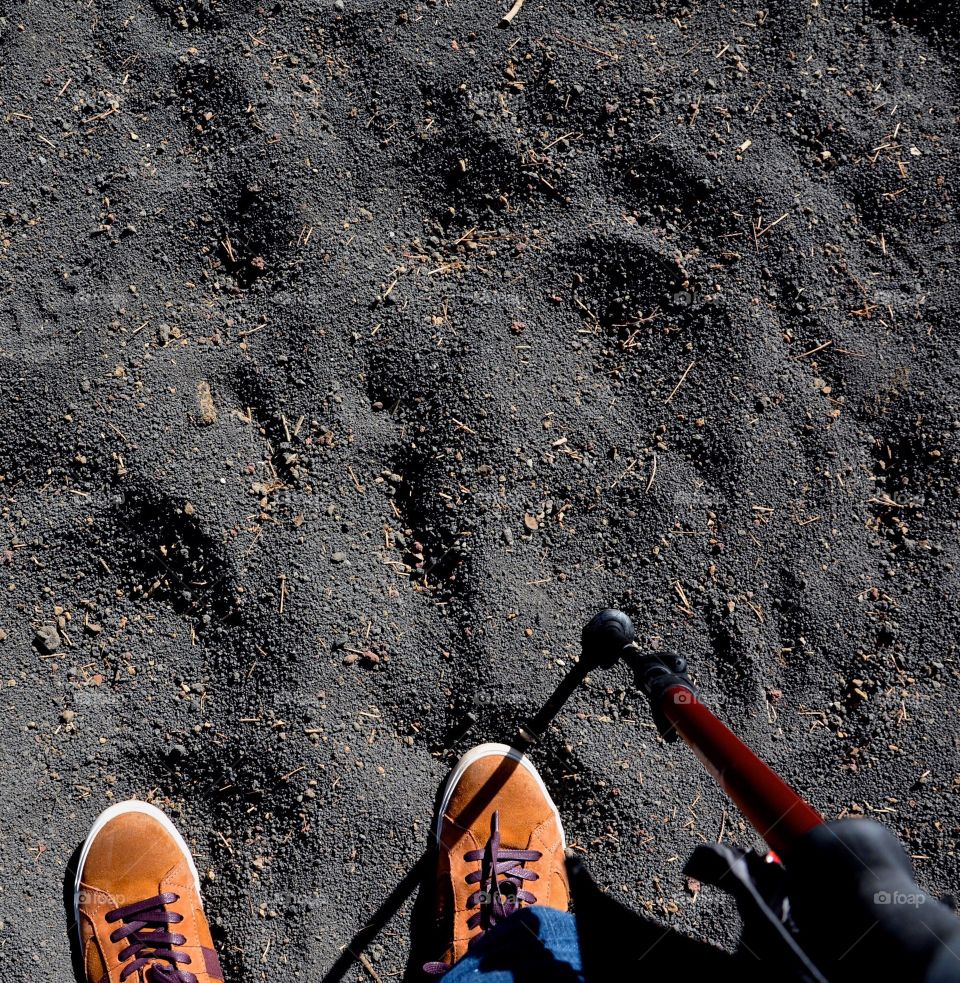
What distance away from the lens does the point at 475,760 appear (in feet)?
7.50

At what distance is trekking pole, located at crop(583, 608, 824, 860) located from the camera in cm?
129

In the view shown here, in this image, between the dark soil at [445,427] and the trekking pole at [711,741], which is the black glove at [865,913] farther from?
the dark soil at [445,427]

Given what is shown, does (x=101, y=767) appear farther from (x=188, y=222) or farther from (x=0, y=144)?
(x=0, y=144)

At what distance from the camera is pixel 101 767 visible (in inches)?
90.4

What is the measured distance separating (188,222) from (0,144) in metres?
0.68

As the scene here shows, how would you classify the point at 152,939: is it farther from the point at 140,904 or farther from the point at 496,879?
the point at 496,879

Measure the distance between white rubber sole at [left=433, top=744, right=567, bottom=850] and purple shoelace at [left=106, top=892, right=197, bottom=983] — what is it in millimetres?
854

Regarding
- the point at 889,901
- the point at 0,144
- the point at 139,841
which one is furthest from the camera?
the point at 0,144

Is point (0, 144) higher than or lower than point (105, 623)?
higher

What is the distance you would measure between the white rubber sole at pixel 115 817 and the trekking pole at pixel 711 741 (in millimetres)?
1401

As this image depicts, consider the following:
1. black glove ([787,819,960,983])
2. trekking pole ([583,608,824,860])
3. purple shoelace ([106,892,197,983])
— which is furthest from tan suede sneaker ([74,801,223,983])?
black glove ([787,819,960,983])

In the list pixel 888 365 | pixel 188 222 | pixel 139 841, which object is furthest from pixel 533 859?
pixel 188 222

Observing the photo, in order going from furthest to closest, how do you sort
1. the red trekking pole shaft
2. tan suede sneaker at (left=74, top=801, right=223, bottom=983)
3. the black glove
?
tan suede sneaker at (left=74, top=801, right=223, bottom=983) < the red trekking pole shaft < the black glove

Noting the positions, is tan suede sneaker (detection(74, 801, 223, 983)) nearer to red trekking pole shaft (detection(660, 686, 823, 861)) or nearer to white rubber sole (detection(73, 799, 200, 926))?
white rubber sole (detection(73, 799, 200, 926))
